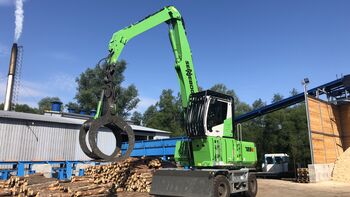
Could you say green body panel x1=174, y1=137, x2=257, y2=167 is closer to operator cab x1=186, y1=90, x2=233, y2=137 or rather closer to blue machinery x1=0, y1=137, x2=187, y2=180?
operator cab x1=186, y1=90, x2=233, y2=137

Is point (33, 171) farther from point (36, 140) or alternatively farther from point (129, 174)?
point (36, 140)

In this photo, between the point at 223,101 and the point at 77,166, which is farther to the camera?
the point at 77,166

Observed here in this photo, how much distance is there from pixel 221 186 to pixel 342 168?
16.7 meters

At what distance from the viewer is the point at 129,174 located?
15414 mm

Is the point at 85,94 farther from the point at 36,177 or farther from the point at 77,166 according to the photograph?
the point at 36,177

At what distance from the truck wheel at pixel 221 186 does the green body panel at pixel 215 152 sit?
20.5 inches

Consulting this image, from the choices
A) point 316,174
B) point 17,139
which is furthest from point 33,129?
point 316,174

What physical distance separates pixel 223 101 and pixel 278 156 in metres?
22.4

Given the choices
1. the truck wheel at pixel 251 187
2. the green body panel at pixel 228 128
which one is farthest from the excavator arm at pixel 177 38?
the truck wheel at pixel 251 187

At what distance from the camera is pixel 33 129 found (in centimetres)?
2497

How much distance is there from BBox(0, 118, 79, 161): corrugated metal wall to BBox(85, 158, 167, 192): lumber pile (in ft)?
31.6

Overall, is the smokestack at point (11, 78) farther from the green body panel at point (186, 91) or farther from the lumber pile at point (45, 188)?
the green body panel at point (186, 91)

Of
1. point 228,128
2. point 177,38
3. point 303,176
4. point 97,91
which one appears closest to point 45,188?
point 228,128

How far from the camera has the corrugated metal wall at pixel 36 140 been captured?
76.7 feet
